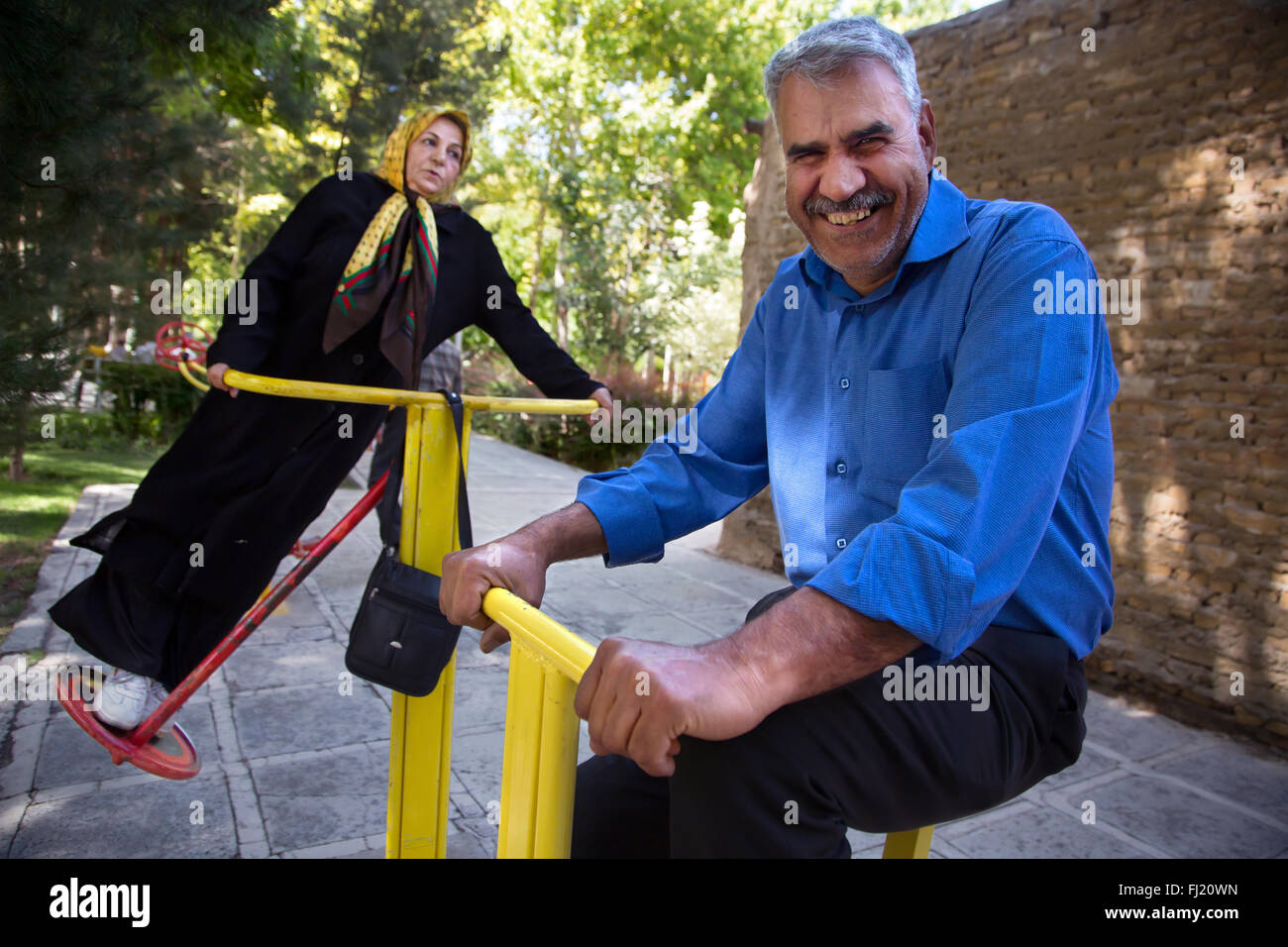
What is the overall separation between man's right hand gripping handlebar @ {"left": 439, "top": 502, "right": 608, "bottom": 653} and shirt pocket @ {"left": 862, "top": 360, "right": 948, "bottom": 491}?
467mm

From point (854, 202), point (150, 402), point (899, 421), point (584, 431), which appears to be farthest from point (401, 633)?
point (150, 402)

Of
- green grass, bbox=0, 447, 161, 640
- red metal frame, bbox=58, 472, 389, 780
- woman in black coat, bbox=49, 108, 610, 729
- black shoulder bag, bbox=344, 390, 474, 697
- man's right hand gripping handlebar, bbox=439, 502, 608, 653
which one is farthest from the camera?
green grass, bbox=0, 447, 161, 640

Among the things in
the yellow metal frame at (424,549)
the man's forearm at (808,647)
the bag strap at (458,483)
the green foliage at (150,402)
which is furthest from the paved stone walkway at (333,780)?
the green foliage at (150,402)

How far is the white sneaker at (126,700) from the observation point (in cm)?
258

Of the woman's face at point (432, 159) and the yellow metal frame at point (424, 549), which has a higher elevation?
the woman's face at point (432, 159)

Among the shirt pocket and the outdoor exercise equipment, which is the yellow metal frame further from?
the shirt pocket

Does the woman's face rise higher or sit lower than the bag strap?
higher

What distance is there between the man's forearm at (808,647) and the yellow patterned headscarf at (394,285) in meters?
1.84

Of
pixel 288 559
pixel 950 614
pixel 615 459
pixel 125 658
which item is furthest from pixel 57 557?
pixel 615 459

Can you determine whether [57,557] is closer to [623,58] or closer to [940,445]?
[940,445]

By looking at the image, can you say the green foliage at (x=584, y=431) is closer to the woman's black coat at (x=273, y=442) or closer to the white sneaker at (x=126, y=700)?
the woman's black coat at (x=273, y=442)

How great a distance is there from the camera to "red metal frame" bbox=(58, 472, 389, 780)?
2393 millimetres

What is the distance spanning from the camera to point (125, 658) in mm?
2701

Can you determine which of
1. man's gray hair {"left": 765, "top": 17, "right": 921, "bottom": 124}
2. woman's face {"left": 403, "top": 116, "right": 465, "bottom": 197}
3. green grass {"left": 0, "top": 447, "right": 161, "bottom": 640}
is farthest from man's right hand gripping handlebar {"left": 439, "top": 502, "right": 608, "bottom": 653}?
green grass {"left": 0, "top": 447, "right": 161, "bottom": 640}
